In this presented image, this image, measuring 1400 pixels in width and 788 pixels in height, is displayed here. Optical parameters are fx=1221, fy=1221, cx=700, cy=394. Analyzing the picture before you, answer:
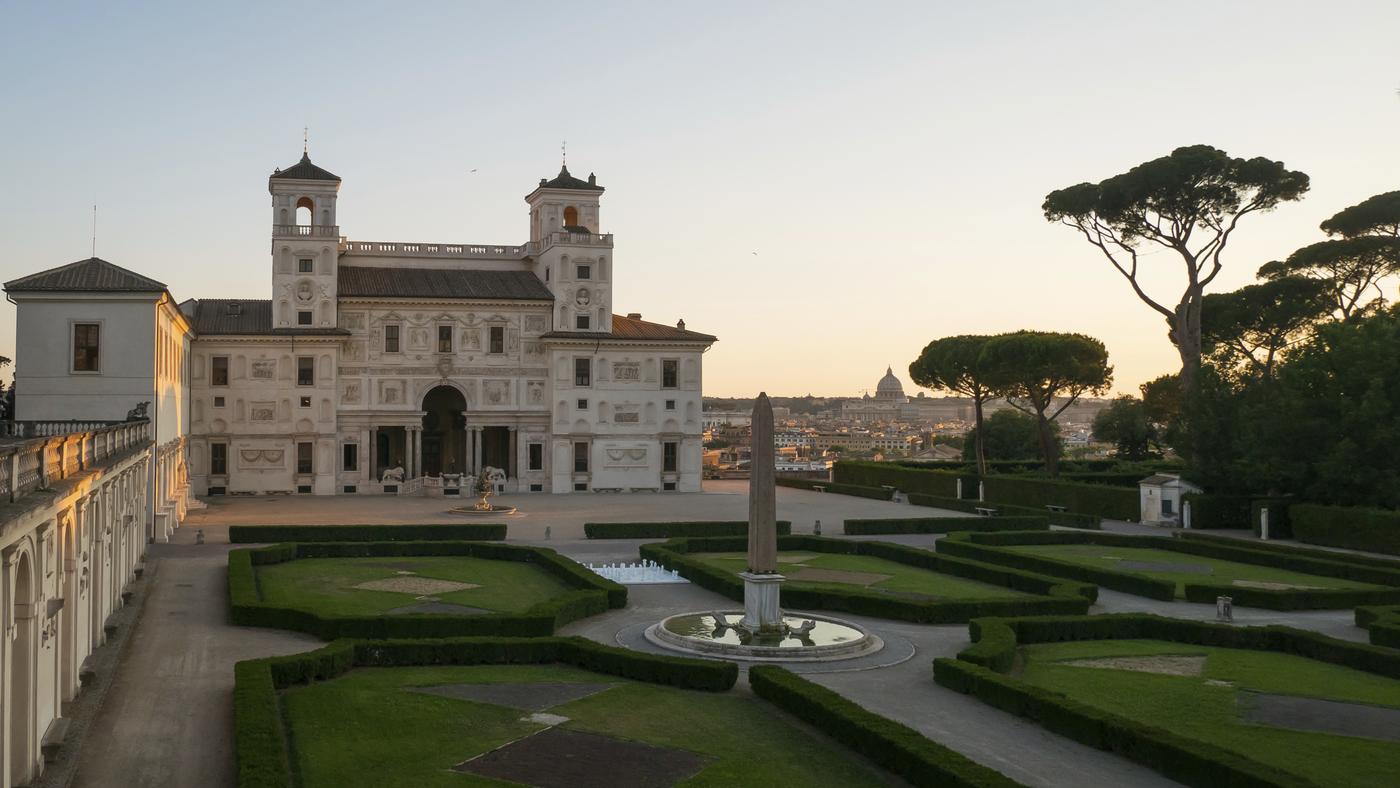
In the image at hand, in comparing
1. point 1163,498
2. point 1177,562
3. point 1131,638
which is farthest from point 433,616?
point 1163,498

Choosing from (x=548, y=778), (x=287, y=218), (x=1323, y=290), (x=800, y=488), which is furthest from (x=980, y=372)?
(x=548, y=778)

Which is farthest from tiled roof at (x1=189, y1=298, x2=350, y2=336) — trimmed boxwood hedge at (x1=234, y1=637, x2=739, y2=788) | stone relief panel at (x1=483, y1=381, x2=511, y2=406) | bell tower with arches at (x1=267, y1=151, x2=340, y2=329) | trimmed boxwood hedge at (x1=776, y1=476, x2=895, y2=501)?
trimmed boxwood hedge at (x1=234, y1=637, x2=739, y2=788)

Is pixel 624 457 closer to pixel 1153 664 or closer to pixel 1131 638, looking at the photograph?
pixel 1131 638

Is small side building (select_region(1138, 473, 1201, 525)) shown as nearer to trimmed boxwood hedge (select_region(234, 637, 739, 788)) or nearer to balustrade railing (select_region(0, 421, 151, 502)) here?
trimmed boxwood hedge (select_region(234, 637, 739, 788))

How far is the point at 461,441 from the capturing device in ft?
212

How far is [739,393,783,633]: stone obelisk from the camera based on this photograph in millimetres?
21688

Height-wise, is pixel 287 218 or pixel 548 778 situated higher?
pixel 287 218

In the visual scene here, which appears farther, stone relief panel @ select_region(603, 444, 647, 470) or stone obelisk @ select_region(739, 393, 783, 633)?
stone relief panel @ select_region(603, 444, 647, 470)

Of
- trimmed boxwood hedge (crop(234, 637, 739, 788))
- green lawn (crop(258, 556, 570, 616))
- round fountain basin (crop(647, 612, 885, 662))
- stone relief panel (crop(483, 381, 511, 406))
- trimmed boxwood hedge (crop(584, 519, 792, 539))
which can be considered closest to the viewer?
trimmed boxwood hedge (crop(234, 637, 739, 788))

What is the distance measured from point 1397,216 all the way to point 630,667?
49.7 metres

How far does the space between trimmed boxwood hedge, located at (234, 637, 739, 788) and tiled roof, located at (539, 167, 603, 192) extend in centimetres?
4547

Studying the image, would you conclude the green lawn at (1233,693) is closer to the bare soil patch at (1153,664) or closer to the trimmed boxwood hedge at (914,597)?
the bare soil patch at (1153,664)

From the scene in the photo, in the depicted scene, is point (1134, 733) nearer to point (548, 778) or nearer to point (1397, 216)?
point (548, 778)

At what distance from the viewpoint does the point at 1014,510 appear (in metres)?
47.5
